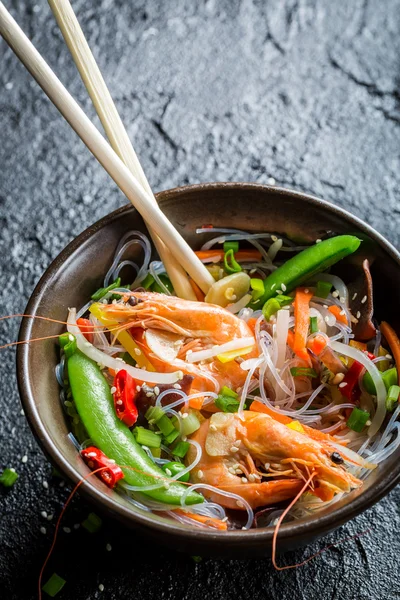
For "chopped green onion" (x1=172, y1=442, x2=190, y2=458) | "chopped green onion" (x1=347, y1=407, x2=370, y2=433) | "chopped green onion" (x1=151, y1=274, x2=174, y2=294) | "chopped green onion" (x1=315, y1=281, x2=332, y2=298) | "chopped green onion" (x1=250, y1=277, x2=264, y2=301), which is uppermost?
"chopped green onion" (x1=151, y1=274, x2=174, y2=294)

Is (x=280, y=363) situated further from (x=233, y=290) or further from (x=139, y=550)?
(x=139, y=550)

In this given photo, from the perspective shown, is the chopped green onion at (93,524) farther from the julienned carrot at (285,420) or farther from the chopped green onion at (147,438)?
the julienned carrot at (285,420)

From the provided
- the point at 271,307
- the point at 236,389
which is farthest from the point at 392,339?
the point at 236,389

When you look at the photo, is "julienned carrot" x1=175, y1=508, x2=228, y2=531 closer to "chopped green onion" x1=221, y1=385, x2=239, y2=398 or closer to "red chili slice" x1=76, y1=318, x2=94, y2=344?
"chopped green onion" x1=221, y1=385, x2=239, y2=398

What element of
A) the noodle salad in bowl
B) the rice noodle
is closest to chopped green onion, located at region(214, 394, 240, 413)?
the noodle salad in bowl

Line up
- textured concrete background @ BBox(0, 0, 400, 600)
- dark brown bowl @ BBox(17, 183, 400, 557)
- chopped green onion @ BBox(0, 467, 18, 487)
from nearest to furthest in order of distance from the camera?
dark brown bowl @ BBox(17, 183, 400, 557) → chopped green onion @ BBox(0, 467, 18, 487) → textured concrete background @ BBox(0, 0, 400, 600)

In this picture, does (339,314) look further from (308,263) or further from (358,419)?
(358,419)
